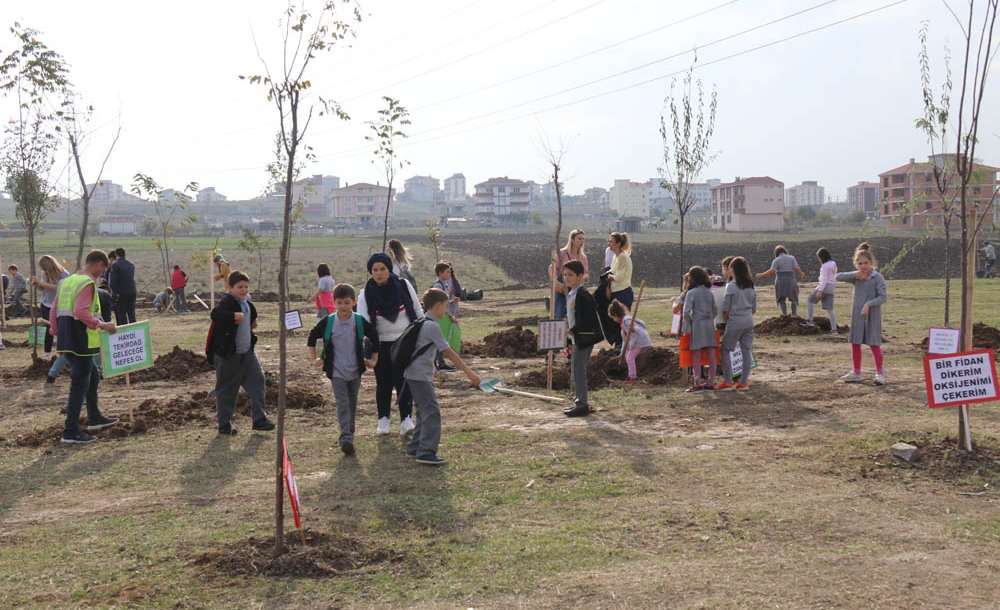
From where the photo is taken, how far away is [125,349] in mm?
11250

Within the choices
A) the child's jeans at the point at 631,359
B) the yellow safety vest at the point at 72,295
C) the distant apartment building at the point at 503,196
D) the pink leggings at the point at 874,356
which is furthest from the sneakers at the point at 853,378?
the distant apartment building at the point at 503,196

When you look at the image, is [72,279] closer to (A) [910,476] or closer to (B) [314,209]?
(A) [910,476]

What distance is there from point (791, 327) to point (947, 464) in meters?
10.9

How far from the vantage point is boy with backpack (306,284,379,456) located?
9492 millimetres

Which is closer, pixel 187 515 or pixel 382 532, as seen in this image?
pixel 382 532

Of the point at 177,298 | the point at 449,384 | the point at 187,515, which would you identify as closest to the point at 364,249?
the point at 177,298

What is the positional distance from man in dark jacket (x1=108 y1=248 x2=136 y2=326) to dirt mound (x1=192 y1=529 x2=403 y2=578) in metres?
13.7

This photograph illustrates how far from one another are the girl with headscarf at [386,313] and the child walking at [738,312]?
13.7ft

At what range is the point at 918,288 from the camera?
33094 mm

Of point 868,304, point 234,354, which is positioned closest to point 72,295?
point 234,354

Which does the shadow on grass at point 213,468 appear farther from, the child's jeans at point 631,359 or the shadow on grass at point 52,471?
the child's jeans at point 631,359

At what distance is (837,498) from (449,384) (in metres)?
7.35

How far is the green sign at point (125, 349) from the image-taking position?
11.0m

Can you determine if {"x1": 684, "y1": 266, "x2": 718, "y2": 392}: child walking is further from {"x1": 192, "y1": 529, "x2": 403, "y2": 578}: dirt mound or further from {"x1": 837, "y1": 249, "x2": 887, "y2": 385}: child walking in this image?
{"x1": 192, "y1": 529, "x2": 403, "y2": 578}: dirt mound
